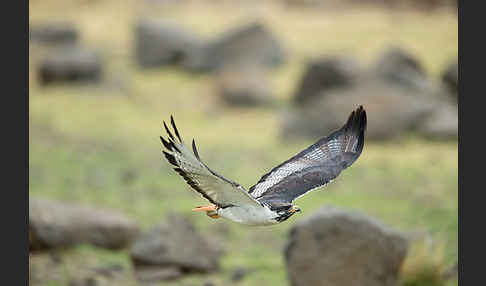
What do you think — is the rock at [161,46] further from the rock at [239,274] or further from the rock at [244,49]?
the rock at [239,274]

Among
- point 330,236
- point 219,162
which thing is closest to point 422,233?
point 330,236

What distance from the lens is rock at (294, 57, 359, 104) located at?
54.0 feet

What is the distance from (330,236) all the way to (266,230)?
2.75 meters

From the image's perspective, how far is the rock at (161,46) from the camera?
20109 millimetres

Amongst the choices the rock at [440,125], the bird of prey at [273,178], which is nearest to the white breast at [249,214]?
the bird of prey at [273,178]

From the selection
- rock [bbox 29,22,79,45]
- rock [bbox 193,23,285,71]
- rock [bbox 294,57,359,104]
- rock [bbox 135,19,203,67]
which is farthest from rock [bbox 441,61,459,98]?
rock [bbox 29,22,79,45]

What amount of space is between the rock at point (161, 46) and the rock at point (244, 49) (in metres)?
0.45

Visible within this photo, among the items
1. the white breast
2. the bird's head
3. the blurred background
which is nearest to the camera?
the white breast

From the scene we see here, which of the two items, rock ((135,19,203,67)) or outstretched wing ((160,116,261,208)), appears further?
rock ((135,19,203,67))

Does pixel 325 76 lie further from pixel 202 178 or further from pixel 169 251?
pixel 202 178

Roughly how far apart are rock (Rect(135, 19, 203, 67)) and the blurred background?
0.04m

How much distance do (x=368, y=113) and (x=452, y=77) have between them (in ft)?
12.2

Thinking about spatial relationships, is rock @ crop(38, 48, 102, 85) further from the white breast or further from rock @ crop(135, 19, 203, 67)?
the white breast

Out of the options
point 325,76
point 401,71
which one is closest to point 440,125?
point 401,71
